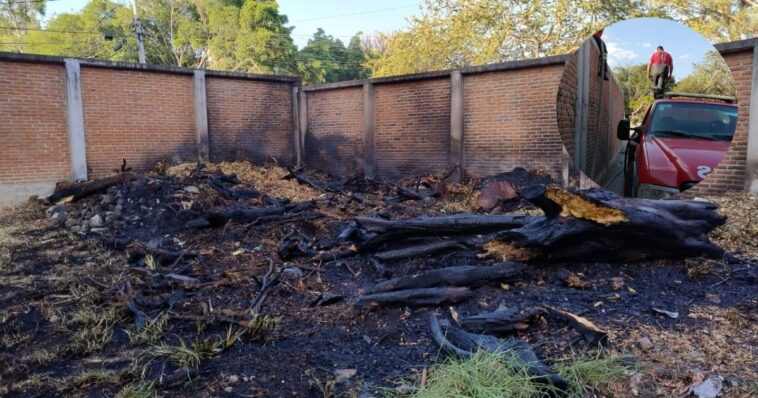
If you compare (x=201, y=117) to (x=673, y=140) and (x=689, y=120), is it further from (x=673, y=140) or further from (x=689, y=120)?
(x=689, y=120)

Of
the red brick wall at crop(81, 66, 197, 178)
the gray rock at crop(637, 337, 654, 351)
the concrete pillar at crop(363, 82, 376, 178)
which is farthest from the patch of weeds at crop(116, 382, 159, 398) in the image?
the concrete pillar at crop(363, 82, 376, 178)

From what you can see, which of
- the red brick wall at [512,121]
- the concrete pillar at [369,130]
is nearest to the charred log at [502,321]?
the red brick wall at [512,121]

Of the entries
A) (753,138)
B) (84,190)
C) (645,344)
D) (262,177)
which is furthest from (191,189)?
(753,138)

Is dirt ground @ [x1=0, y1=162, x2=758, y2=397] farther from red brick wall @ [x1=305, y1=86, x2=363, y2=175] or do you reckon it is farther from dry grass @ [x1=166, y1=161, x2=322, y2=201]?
red brick wall @ [x1=305, y1=86, x2=363, y2=175]

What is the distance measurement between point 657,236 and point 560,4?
1446 cm

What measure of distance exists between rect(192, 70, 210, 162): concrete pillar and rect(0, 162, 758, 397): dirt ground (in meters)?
5.48

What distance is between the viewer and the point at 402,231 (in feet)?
15.8

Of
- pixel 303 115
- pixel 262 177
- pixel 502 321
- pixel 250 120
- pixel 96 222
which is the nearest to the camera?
pixel 502 321

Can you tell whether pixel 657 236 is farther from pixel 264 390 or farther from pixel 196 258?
pixel 196 258

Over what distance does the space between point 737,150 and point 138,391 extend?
775 centimetres

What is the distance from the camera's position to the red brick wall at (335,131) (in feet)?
39.8

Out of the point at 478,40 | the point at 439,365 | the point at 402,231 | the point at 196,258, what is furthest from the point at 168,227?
the point at 478,40

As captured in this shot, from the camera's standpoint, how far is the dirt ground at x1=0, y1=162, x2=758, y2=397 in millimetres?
2645

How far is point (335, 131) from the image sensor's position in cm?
1256
